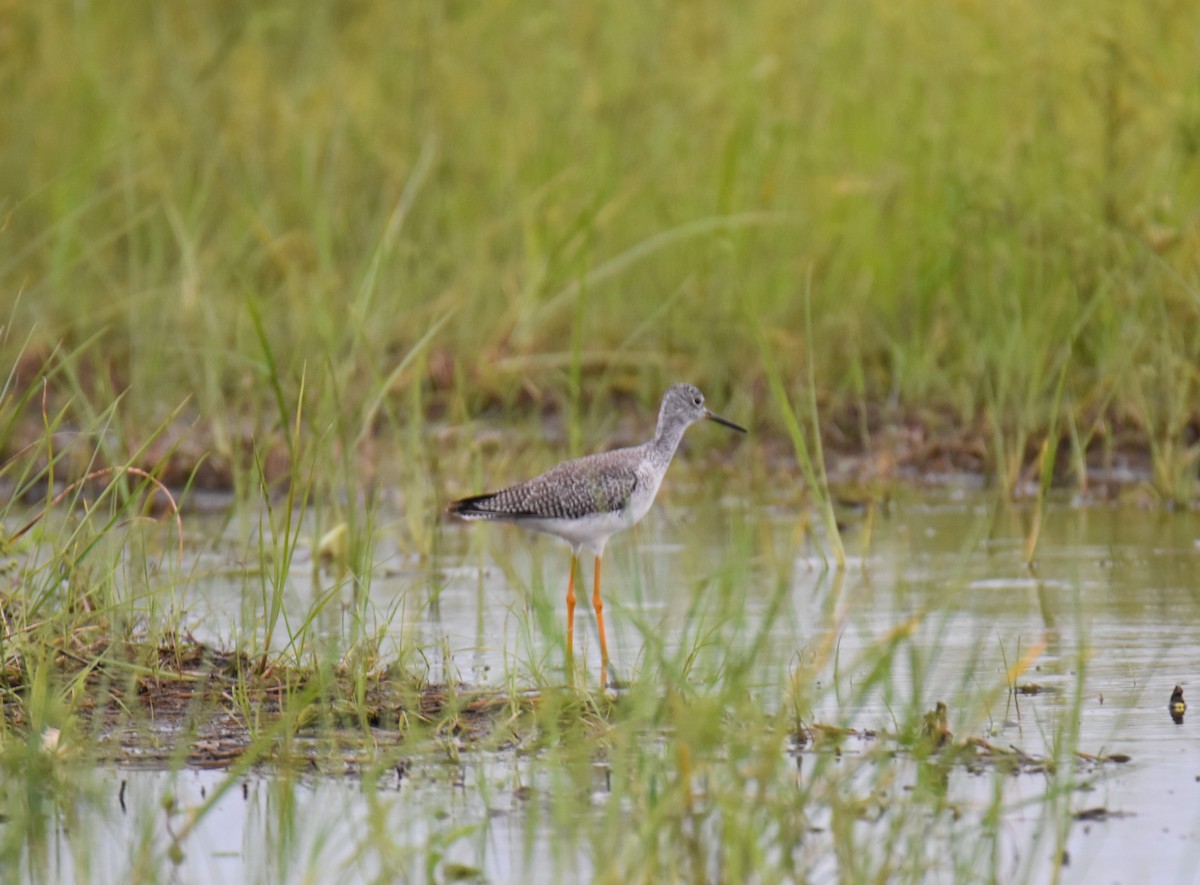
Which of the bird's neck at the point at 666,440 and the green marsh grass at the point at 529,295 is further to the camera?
the bird's neck at the point at 666,440

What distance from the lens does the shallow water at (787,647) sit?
3.96 metres

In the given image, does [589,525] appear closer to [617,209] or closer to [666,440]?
[666,440]

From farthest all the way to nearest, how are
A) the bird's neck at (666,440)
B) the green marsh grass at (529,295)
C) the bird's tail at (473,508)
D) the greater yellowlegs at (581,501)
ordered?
1. the bird's neck at (666,440)
2. the bird's tail at (473,508)
3. the greater yellowlegs at (581,501)
4. the green marsh grass at (529,295)

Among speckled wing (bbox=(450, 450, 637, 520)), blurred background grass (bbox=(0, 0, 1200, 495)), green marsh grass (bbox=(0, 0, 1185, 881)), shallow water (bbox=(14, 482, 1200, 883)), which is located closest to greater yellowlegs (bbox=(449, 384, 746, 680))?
speckled wing (bbox=(450, 450, 637, 520))

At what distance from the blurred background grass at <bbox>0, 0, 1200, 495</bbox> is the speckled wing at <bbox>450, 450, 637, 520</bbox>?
0.57m

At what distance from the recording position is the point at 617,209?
33.8 ft

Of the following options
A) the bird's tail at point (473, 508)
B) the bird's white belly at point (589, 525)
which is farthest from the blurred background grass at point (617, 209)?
the bird's white belly at point (589, 525)

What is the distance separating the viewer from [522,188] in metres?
10.8

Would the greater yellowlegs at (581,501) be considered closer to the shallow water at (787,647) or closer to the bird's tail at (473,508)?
the bird's tail at (473,508)

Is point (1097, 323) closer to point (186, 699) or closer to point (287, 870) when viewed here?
point (186, 699)

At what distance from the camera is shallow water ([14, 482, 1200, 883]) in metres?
3.96

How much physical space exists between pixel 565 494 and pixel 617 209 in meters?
4.23

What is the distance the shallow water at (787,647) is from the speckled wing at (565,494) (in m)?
0.27

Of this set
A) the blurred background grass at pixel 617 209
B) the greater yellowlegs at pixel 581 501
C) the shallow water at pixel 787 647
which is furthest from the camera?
the blurred background grass at pixel 617 209
